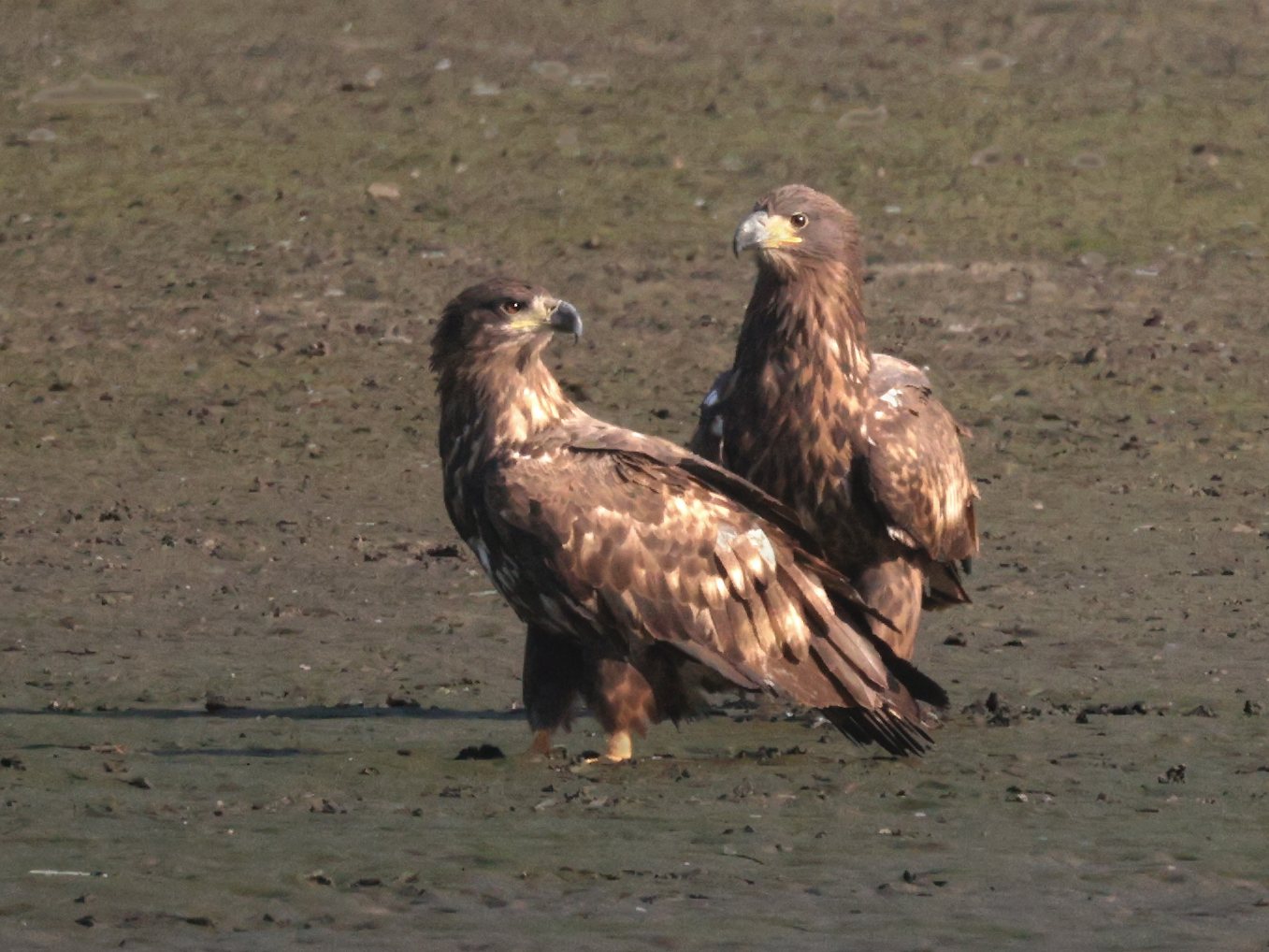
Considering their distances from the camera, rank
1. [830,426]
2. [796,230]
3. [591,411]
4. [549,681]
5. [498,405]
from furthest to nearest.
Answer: [591,411]
[796,230]
[830,426]
[549,681]
[498,405]

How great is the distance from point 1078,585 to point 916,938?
5.83m

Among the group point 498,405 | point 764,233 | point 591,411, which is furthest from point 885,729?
point 591,411

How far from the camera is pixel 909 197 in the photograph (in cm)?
1900

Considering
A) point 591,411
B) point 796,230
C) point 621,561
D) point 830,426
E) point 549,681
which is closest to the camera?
point 621,561

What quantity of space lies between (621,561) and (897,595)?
152 cm

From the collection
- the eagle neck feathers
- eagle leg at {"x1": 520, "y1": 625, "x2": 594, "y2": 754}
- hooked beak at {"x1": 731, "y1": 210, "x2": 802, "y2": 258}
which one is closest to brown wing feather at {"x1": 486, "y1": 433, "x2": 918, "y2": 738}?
the eagle neck feathers

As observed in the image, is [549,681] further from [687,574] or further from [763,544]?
[763,544]

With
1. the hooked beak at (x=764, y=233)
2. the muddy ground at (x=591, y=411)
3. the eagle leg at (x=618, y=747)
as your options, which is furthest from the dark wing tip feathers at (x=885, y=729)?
the hooked beak at (x=764, y=233)

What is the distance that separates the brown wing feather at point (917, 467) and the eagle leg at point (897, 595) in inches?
4.7

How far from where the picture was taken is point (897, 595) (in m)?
9.49

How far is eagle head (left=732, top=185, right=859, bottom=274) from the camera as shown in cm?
958

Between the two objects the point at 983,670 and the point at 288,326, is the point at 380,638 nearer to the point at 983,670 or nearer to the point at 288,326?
the point at 983,670

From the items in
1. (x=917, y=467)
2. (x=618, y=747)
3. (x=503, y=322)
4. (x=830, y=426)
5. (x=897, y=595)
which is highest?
(x=503, y=322)

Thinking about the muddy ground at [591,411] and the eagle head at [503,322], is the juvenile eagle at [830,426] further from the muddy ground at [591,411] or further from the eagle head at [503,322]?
the eagle head at [503,322]
